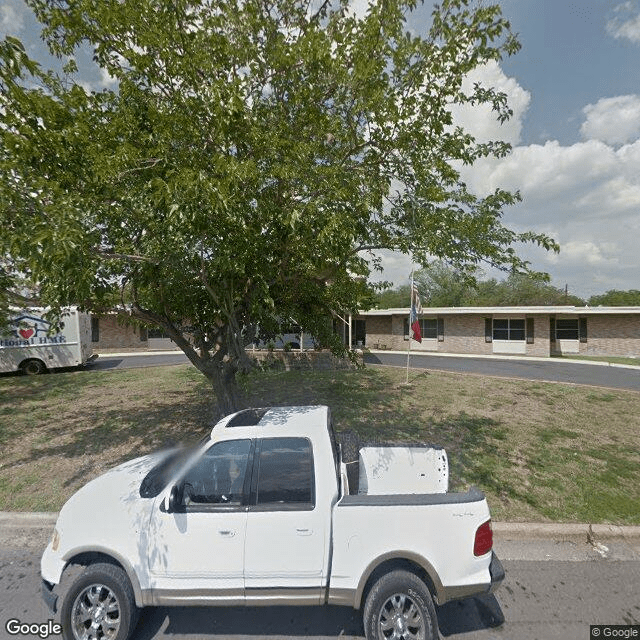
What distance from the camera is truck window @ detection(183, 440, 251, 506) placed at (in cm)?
279

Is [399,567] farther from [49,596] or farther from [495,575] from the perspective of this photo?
[49,596]

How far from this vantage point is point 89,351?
56.0 ft

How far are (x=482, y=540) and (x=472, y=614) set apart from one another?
3.02 ft

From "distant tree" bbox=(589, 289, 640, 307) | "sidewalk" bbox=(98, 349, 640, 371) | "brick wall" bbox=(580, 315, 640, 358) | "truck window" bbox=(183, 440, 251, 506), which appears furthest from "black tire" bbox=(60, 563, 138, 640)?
"distant tree" bbox=(589, 289, 640, 307)

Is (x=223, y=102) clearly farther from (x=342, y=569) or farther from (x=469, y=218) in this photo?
(x=342, y=569)

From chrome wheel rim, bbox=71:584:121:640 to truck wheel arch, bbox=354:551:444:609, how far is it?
181 centimetres

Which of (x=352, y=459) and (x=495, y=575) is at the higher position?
(x=352, y=459)

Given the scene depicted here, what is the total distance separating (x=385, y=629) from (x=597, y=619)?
1.84 metres

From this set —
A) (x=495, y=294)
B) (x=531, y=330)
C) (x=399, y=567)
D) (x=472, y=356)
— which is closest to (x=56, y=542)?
(x=399, y=567)

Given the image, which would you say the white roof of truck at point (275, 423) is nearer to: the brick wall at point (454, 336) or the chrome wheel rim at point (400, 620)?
the chrome wheel rim at point (400, 620)

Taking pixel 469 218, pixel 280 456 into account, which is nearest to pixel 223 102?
pixel 469 218

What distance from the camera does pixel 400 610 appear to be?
2584 mm

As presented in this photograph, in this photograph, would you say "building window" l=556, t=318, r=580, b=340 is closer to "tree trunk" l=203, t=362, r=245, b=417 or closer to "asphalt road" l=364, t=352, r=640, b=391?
"asphalt road" l=364, t=352, r=640, b=391

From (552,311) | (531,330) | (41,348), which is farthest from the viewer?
(531,330)
